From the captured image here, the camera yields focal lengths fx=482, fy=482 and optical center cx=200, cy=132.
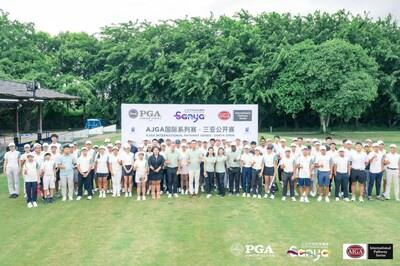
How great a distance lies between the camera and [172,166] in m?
12.8

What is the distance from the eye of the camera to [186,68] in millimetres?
35125

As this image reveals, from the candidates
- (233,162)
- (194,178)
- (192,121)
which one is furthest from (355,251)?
(192,121)

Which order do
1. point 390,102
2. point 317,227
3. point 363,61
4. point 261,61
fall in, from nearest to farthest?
point 317,227 → point 363,61 → point 261,61 → point 390,102

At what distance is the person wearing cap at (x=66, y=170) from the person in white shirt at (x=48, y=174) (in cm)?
20

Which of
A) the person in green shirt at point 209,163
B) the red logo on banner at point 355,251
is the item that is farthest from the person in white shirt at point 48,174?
the red logo on banner at point 355,251

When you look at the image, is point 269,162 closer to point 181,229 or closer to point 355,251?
point 181,229

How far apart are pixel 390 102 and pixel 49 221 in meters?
34.5

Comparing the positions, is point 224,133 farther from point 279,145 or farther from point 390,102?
point 390,102

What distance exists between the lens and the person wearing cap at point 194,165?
12812 mm

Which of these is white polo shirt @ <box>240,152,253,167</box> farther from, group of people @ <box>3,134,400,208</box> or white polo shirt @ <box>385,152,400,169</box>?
white polo shirt @ <box>385,152,400,169</box>

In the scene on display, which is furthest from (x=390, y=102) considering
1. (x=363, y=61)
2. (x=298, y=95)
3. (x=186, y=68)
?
(x=186, y=68)

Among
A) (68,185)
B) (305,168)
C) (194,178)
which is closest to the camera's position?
(305,168)

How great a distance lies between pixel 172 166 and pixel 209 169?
98cm

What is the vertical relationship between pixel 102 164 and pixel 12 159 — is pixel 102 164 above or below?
below
